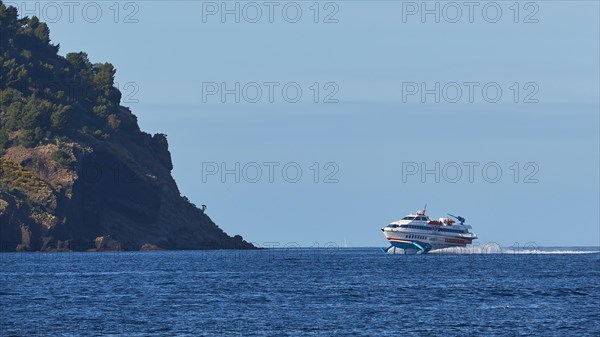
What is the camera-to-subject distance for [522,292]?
11338 cm

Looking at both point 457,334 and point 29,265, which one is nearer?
point 457,334

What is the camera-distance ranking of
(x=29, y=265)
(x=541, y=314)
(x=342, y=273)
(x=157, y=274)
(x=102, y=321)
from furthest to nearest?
1. (x=29, y=265)
2. (x=342, y=273)
3. (x=157, y=274)
4. (x=541, y=314)
5. (x=102, y=321)

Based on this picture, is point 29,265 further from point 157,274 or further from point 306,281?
point 306,281

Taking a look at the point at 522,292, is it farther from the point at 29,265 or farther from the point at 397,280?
the point at 29,265

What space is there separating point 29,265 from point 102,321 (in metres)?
92.4

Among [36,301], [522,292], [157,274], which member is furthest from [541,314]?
[157,274]

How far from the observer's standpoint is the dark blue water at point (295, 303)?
77.2 metres


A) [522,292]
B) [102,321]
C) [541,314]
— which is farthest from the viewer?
[522,292]

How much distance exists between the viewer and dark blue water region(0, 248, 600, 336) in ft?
253

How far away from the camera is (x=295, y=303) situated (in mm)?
98500

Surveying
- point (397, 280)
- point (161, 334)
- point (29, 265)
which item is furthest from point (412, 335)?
point (29, 265)

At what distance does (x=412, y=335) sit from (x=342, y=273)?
3254 inches

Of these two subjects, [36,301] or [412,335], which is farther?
[36,301]

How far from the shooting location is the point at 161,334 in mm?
73438
